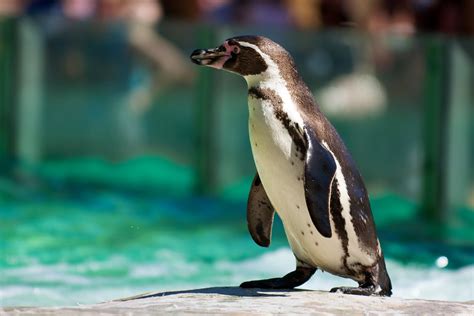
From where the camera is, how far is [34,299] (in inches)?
233

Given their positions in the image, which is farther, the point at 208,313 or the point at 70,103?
the point at 70,103

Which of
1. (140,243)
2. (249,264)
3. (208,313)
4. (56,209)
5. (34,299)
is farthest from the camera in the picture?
(56,209)

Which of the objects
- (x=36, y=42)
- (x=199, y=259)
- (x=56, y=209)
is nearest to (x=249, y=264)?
(x=199, y=259)

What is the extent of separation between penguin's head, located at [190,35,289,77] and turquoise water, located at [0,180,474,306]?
5.98 feet

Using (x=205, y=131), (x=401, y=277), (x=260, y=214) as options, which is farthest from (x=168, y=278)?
(x=205, y=131)

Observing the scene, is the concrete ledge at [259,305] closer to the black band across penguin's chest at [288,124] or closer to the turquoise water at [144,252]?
the black band across penguin's chest at [288,124]

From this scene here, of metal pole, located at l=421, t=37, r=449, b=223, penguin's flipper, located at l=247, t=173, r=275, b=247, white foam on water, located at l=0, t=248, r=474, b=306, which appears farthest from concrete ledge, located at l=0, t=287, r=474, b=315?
metal pole, located at l=421, t=37, r=449, b=223

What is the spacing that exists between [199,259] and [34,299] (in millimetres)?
1578

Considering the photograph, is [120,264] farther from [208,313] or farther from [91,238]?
[208,313]

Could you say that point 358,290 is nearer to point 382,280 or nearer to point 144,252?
point 382,280

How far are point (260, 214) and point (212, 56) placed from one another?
60 centimetres

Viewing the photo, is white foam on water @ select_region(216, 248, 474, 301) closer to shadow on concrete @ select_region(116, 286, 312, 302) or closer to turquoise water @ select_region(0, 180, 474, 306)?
turquoise water @ select_region(0, 180, 474, 306)

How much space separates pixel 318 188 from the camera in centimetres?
416

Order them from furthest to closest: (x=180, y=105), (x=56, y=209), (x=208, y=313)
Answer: (x=180, y=105) → (x=56, y=209) → (x=208, y=313)
